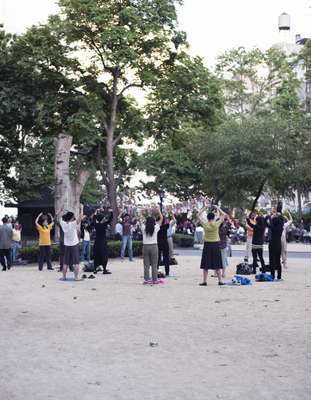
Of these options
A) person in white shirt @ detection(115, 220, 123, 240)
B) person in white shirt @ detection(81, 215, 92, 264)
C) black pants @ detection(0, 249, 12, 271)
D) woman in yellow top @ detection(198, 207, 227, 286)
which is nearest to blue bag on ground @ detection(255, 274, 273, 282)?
woman in yellow top @ detection(198, 207, 227, 286)

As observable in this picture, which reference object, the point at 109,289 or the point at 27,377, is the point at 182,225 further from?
the point at 27,377

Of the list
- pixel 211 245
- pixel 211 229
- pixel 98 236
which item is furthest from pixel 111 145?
pixel 211 229

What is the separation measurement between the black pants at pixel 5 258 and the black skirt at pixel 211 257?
8.93 metres

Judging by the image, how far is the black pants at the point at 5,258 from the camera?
2561 cm

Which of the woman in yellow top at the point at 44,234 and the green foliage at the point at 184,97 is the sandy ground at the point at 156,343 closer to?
the woman in yellow top at the point at 44,234

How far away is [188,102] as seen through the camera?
4003 centimetres

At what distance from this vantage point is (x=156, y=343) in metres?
10.1

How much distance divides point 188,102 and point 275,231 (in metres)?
20.8

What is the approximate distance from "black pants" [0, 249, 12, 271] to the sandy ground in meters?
7.68

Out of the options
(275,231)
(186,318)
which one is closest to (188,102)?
(275,231)

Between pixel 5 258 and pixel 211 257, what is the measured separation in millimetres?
9472

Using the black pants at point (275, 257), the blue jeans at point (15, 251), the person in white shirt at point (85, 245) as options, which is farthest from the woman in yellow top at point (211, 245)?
the blue jeans at point (15, 251)

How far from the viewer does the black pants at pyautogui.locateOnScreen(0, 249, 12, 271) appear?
2561 cm

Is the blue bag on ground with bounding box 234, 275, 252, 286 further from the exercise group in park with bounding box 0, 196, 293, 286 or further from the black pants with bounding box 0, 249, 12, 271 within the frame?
the black pants with bounding box 0, 249, 12, 271
